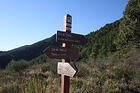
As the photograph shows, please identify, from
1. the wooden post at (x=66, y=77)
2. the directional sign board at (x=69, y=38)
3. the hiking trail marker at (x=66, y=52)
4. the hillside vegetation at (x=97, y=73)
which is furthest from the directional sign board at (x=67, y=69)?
the hillside vegetation at (x=97, y=73)

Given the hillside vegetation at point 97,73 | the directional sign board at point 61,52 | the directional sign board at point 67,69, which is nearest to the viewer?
the directional sign board at point 67,69

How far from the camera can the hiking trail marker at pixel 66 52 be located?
12.4 ft

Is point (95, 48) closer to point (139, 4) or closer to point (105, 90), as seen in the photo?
point (139, 4)

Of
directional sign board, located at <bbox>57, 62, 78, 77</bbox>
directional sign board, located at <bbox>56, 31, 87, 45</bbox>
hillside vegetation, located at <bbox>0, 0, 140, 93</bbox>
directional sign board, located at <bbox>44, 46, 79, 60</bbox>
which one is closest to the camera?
directional sign board, located at <bbox>57, 62, 78, 77</bbox>

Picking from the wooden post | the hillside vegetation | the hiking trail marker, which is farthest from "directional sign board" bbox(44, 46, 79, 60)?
the hillside vegetation

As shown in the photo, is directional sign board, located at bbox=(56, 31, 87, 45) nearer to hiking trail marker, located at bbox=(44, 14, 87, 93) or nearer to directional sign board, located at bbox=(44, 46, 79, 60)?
hiking trail marker, located at bbox=(44, 14, 87, 93)

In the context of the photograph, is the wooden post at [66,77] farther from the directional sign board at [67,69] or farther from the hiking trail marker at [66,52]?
the directional sign board at [67,69]

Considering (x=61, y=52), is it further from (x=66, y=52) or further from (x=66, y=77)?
(x=66, y=77)

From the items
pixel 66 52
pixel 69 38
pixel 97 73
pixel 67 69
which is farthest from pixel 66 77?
pixel 97 73

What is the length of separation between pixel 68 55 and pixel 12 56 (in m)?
55.6

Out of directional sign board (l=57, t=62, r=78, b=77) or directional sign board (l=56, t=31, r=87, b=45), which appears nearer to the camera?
directional sign board (l=57, t=62, r=78, b=77)

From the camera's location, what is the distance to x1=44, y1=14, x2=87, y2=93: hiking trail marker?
3.78m

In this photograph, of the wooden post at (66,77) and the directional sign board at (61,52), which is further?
the wooden post at (66,77)

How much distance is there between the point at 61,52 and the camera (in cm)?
392
